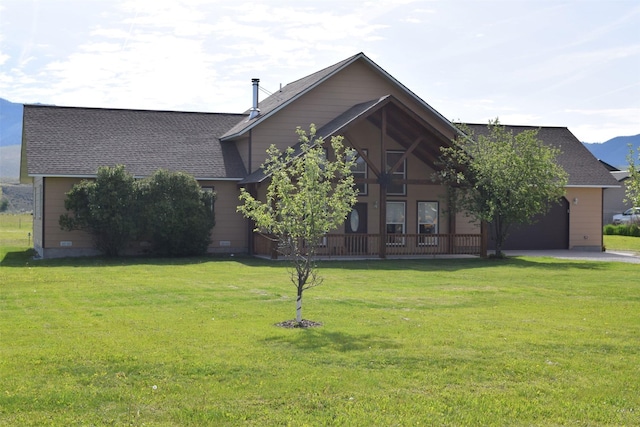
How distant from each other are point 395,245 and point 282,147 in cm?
589

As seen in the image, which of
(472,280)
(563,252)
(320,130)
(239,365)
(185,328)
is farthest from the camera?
(563,252)

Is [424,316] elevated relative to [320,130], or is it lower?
lower

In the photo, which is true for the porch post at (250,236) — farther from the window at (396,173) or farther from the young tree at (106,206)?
the window at (396,173)

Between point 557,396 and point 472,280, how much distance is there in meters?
11.7

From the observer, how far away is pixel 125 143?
30047 mm

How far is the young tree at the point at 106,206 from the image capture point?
25.7m

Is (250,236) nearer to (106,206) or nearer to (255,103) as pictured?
(106,206)

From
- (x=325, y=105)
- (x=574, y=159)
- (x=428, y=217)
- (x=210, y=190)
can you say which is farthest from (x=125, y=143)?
(x=574, y=159)

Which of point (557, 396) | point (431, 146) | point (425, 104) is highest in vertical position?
point (425, 104)

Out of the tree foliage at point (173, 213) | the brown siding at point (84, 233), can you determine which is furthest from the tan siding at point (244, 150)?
the tree foliage at point (173, 213)

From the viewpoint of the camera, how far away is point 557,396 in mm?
8141

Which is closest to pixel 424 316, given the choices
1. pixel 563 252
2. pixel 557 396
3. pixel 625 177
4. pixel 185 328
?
pixel 185 328

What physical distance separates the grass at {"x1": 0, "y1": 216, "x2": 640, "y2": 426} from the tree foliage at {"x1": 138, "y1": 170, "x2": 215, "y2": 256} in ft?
27.3

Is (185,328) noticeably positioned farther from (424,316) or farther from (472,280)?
(472,280)
